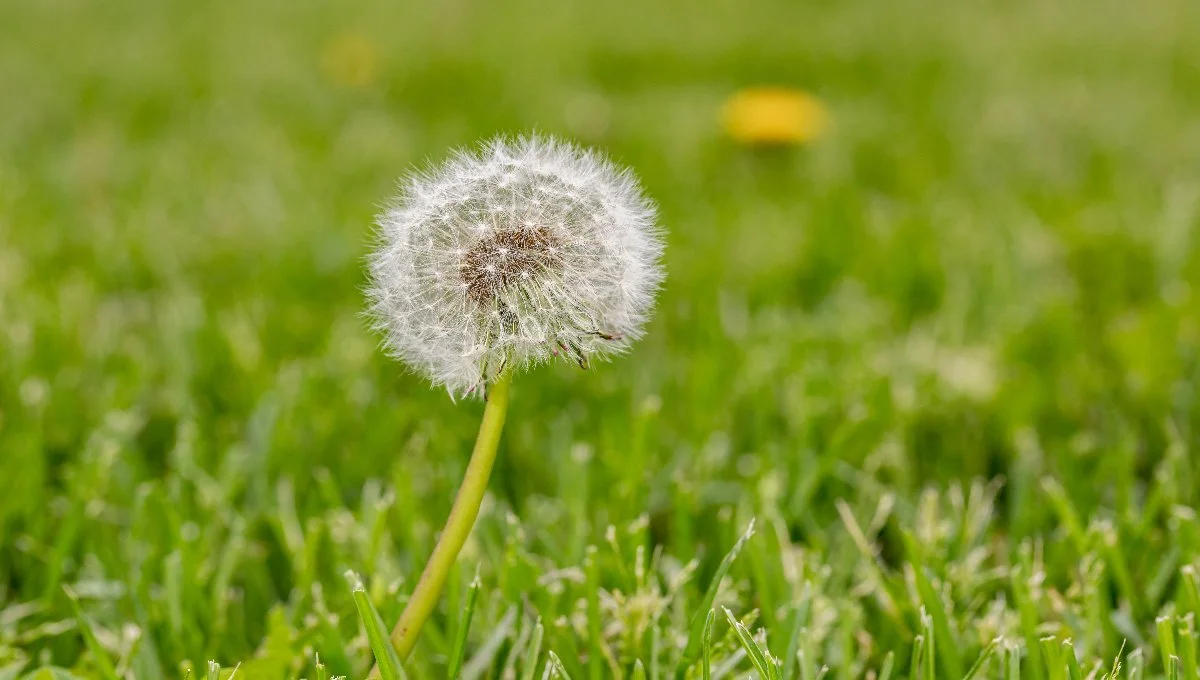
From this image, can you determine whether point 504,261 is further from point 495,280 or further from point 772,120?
point 772,120

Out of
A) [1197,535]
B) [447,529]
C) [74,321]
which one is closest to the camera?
[447,529]

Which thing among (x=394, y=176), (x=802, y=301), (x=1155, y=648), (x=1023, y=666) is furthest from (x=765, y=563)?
(x=394, y=176)

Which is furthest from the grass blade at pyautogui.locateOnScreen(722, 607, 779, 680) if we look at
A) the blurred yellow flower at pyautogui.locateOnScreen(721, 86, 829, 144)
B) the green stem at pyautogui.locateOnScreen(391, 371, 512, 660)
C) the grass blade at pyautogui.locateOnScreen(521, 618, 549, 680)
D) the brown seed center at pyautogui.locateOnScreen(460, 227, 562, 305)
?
the blurred yellow flower at pyautogui.locateOnScreen(721, 86, 829, 144)

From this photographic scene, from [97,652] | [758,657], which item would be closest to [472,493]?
[758,657]

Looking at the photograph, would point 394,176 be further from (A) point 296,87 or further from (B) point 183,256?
(A) point 296,87

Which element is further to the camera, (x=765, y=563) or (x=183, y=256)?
(x=183, y=256)

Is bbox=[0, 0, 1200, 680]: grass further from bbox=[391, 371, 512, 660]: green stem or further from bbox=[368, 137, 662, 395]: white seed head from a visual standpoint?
bbox=[368, 137, 662, 395]: white seed head

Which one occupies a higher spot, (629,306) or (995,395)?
(629,306)
